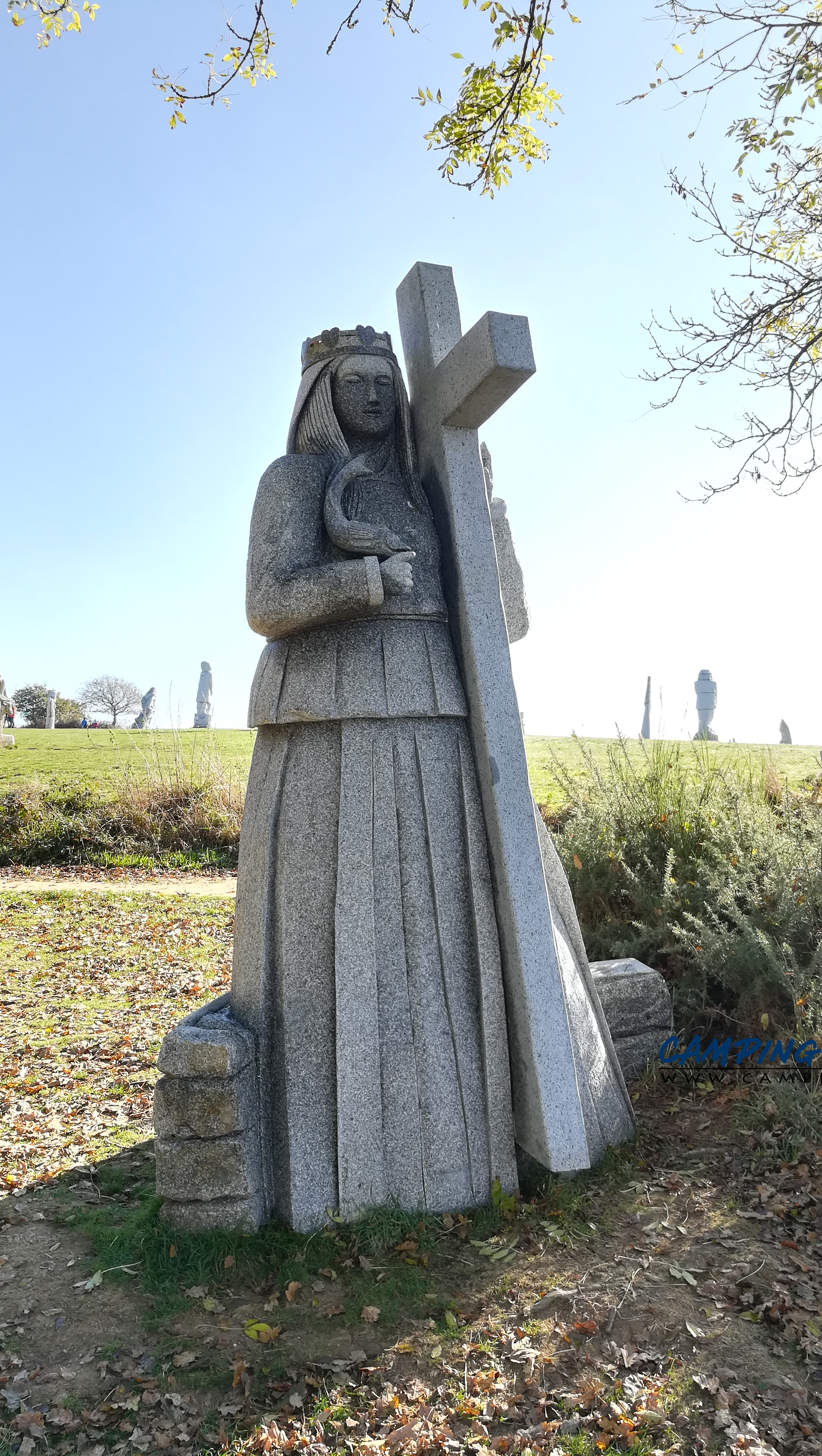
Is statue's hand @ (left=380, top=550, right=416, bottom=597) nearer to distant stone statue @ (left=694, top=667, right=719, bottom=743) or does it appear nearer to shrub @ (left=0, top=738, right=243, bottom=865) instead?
shrub @ (left=0, top=738, right=243, bottom=865)

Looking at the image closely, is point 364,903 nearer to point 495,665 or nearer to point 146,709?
point 495,665

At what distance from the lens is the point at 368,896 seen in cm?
314

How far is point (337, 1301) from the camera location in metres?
2.84

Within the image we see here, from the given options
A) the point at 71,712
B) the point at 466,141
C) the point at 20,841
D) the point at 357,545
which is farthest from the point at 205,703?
the point at 357,545

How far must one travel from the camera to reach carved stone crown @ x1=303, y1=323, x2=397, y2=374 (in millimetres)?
3504

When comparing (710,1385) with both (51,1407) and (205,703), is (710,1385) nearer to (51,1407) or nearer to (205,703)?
(51,1407)

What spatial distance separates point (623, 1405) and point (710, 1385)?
0.25m

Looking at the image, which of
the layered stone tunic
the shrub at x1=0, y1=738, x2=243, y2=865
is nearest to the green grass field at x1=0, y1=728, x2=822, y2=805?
the shrub at x1=0, y1=738, x2=243, y2=865

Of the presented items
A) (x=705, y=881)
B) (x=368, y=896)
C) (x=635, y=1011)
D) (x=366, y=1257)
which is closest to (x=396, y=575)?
(x=368, y=896)

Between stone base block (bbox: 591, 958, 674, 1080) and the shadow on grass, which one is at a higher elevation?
stone base block (bbox: 591, 958, 674, 1080)

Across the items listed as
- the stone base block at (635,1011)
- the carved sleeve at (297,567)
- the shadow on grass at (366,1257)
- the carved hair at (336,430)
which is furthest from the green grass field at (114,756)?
the shadow on grass at (366,1257)

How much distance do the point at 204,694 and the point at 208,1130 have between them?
31.2 m

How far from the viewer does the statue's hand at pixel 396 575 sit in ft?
10.5

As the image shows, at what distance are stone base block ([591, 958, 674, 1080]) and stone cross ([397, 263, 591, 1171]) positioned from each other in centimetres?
122
